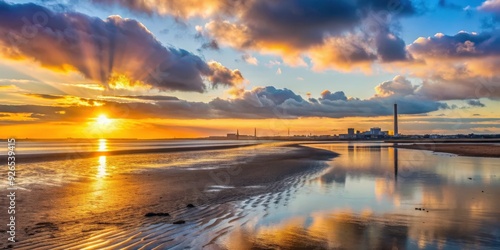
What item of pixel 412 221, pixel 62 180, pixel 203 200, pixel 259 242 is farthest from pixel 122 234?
pixel 62 180

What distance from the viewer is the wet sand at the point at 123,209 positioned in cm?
908

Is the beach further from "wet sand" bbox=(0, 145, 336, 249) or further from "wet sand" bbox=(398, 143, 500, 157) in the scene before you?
"wet sand" bbox=(398, 143, 500, 157)

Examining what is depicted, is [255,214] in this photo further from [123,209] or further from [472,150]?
[472,150]

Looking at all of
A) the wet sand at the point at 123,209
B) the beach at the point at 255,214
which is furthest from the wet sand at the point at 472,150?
the wet sand at the point at 123,209

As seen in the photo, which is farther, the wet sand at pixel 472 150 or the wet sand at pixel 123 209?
the wet sand at pixel 472 150

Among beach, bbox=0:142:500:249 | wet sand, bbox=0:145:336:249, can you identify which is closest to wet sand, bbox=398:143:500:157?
beach, bbox=0:142:500:249

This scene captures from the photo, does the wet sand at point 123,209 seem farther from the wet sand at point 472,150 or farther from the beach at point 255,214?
the wet sand at point 472,150

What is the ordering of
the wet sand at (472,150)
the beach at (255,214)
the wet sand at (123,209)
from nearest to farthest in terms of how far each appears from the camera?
the beach at (255,214) < the wet sand at (123,209) < the wet sand at (472,150)

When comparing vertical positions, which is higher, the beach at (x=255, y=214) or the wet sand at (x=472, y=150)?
the beach at (x=255, y=214)

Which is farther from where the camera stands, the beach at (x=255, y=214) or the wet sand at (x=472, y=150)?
the wet sand at (x=472, y=150)

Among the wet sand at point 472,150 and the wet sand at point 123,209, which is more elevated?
the wet sand at point 123,209

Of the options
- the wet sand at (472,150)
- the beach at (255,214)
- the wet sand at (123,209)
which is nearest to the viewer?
the beach at (255,214)

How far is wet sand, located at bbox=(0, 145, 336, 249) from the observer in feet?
29.8

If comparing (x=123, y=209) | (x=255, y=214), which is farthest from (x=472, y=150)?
(x=123, y=209)
